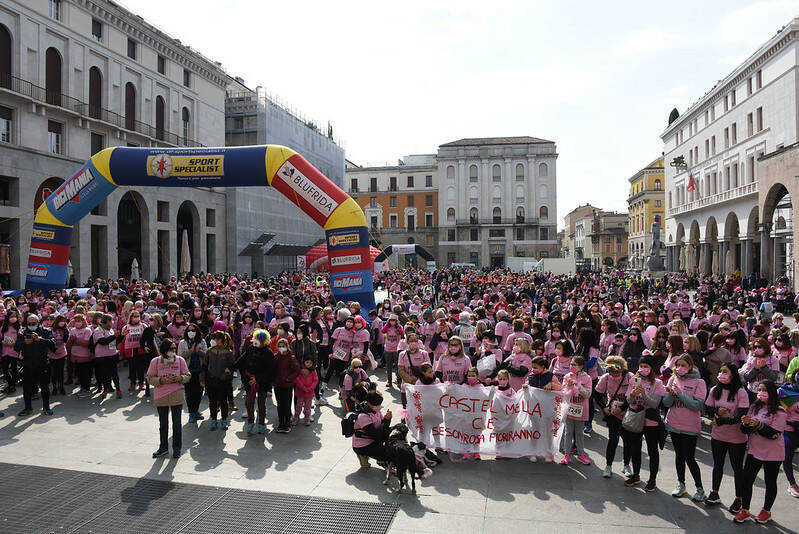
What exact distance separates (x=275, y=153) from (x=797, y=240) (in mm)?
21405

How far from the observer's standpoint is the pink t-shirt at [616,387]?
692 centimetres

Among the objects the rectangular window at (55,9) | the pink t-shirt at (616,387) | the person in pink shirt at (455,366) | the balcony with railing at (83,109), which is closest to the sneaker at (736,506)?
the pink t-shirt at (616,387)

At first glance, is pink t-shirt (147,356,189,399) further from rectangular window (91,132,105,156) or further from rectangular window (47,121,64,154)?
rectangular window (91,132,105,156)

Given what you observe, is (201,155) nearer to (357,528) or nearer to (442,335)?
(442,335)

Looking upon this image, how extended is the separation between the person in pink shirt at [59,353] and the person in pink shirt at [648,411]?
10.0m

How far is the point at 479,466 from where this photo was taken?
24.4 feet

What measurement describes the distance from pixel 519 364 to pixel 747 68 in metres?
41.7

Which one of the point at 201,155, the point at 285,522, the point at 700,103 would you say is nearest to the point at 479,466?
the point at 285,522

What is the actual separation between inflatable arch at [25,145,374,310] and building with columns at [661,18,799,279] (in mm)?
19513

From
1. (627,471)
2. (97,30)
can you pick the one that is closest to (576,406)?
(627,471)

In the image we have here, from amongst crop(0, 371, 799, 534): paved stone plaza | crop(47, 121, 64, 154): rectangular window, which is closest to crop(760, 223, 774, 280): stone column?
crop(0, 371, 799, 534): paved stone plaza

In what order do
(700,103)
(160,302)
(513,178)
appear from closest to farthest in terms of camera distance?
(160,302), (700,103), (513,178)

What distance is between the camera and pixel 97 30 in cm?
3064

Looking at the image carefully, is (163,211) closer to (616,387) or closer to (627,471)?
(616,387)
